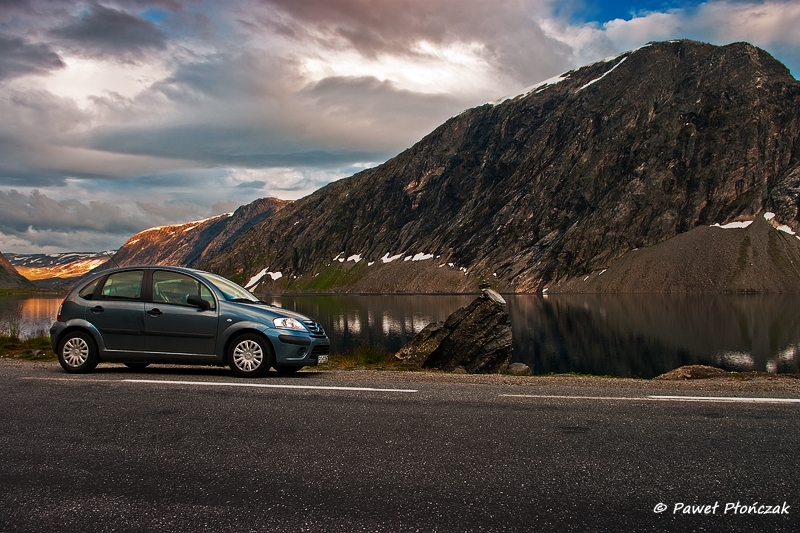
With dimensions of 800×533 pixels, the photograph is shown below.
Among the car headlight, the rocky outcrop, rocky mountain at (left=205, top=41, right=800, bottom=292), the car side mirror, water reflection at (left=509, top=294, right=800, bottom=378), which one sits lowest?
water reflection at (left=509, top=294, right=800, bottom=378)

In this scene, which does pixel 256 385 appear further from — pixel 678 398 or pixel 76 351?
pixel 678 398

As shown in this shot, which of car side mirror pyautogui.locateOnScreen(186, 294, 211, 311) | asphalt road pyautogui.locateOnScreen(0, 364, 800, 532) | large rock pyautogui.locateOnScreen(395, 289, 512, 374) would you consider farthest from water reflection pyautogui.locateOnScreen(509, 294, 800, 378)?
asphalt road pyautogui.locateOnScreen(0, 364, 800, 532)

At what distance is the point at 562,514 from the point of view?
4.83 metres

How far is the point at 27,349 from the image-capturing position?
2234 centimetres

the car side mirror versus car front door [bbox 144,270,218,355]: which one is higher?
the car side mirror

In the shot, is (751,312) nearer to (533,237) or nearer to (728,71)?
(533,237)

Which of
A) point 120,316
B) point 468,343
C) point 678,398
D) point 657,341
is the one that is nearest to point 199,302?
point 120,316

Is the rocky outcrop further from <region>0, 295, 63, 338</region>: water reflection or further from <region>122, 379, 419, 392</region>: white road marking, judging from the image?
<region>122, 379, 419, 392</region>: white road marking

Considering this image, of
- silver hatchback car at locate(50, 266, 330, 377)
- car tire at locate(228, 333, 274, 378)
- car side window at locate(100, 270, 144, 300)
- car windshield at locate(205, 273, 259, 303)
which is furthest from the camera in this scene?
car windshield at locate(205, 273, 259, 303)

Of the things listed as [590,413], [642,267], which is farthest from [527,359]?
[642,267]

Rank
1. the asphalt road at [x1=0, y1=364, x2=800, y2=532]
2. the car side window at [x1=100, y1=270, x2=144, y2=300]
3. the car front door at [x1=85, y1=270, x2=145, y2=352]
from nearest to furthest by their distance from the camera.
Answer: the asphalt road at [x1=0, y1=364, x2=800, y2=532], the car front door at [x1=85, y1=270, x2=145, y2=352], the car side window at [x1=100, y1=270, x2=144, y2=300]

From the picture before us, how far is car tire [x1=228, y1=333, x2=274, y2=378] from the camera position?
12.1 metres

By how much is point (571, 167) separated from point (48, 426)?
180m

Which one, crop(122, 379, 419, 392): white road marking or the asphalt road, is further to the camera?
crop(122, 379, 419, 392): white road marking
